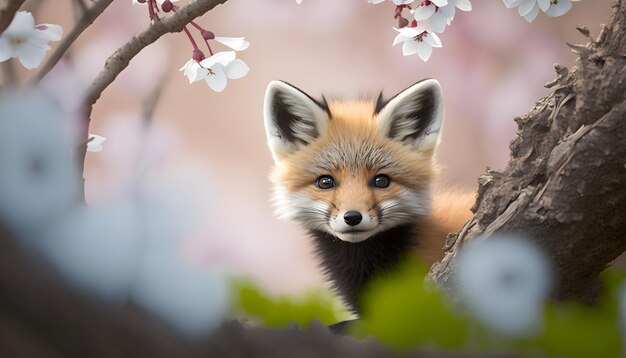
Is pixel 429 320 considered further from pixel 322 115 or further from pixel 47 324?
pixel 322 115

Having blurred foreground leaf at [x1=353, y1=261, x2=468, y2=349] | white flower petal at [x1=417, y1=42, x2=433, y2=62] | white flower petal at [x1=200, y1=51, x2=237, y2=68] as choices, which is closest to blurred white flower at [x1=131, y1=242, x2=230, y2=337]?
blurred foreground leaf at [x1=353, y1=261, x2=468, y2=349]

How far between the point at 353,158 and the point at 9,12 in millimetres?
566

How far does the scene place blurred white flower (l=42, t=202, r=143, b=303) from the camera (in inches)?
14.7

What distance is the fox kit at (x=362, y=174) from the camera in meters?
1.03

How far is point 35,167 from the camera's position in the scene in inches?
→ 15.0

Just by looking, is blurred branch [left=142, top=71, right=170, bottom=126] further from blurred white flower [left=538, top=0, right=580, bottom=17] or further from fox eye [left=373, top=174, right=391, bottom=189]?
blurred white flower [left=538, top=0, right=580, bottom=17]

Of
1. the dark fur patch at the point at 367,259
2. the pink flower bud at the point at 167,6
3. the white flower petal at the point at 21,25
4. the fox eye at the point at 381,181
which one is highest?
the pink flower bud at the point at 167,6

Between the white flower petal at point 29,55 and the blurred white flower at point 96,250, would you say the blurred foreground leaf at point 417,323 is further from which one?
the white flower petal at point 29,55

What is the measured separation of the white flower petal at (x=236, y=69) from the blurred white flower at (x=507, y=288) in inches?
20.4

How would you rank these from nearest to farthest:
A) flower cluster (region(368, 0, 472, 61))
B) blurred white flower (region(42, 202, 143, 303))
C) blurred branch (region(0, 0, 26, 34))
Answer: blurred white flower (region(42, 202, 143, 303)) < blurred branch (region(0, 0, 26, 34)) < flower cluster (region(368, 0, 472, 61))

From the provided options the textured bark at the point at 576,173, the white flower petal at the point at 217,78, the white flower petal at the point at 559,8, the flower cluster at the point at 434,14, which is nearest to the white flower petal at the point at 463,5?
the flower cluster at the point at 434,14

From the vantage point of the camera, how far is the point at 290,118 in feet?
3.60

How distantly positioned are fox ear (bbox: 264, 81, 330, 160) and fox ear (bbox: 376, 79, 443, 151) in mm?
97

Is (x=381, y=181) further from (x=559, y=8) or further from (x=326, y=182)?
(x=559, y=8)
